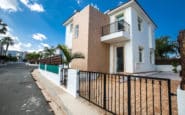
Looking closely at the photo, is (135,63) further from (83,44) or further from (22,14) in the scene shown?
(22,14)

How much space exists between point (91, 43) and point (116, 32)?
2.31 meters

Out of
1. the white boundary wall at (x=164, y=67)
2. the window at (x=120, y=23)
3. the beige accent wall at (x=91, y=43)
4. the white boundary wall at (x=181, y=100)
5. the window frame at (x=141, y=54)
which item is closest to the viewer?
the white boundary wall at (x=181, y=100)

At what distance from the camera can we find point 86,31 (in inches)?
416

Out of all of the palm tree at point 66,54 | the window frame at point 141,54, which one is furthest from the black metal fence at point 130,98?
the window frame at point 141,54

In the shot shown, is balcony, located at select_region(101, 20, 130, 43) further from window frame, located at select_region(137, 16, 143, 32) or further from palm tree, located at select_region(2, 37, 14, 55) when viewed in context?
palm tree, located at select_region(2, 37, 14, 55)

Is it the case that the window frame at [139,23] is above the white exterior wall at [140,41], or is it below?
above

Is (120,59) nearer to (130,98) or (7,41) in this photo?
(130,98)

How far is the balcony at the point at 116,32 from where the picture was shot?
9943 millimetres

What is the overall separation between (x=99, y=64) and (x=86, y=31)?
3.20 metres

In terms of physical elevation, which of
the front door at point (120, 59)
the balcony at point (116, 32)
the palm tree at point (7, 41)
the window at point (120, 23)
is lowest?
the front door at point (120, 59)

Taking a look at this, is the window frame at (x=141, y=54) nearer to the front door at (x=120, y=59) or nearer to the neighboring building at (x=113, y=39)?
the neighboring building at (x=113, y=39)

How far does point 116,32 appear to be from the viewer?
1015 centimetres

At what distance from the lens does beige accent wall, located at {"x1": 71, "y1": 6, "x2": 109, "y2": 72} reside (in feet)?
33.9

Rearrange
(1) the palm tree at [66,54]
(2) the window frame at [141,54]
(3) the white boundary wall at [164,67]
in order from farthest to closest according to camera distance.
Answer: (3) the white boundary wall at [164,67], (2) the window frame at [141,54], (1) the palm tree at [66,54]
